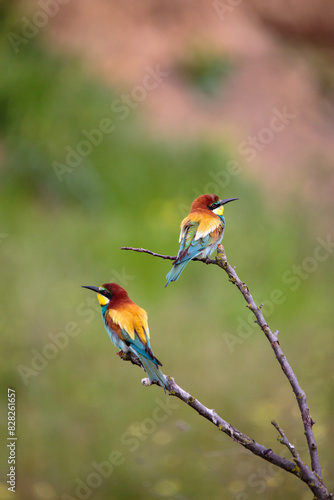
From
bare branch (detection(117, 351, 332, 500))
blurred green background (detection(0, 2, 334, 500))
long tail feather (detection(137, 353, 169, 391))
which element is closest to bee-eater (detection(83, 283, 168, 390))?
long tail feather (detection(137, 353, 169, 391))

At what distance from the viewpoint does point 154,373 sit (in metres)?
1.22

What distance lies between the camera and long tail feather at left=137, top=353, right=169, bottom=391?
1.20 m

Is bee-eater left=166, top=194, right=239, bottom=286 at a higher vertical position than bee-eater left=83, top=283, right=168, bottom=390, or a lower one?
higher

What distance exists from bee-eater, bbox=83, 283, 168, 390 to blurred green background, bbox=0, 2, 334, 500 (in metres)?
0.88

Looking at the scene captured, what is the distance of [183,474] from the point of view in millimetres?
2172

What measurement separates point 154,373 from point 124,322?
22cm

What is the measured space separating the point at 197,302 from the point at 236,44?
1.47 metres

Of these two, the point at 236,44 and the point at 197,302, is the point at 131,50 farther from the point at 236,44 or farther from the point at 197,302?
the point at 197,302

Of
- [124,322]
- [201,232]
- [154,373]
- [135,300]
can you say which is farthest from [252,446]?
[135,300]

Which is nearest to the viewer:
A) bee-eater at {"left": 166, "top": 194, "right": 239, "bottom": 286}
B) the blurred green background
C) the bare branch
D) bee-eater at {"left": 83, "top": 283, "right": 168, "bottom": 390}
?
the bare branch

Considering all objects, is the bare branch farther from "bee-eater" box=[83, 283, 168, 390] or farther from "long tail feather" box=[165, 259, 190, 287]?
"long tail feather" box=[165, 259, 190, 287]

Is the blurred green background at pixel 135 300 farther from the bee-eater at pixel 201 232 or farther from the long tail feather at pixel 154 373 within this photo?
the long tail feather at pixel 154 373

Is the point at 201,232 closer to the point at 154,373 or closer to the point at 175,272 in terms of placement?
the point at 175,272

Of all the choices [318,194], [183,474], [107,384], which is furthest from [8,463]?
[318,194]
